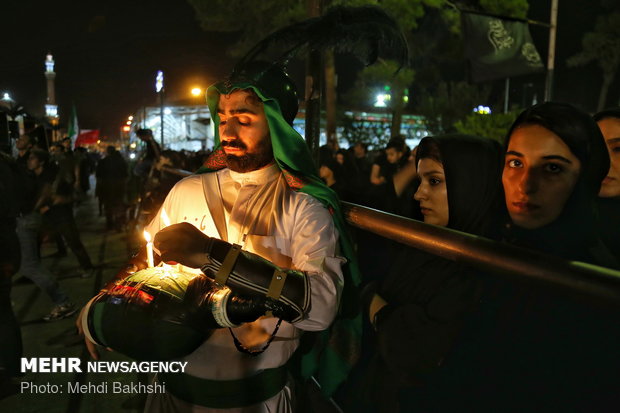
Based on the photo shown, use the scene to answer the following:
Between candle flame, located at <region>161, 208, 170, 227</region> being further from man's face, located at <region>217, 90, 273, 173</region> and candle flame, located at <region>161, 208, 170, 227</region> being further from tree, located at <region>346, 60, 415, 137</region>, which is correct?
tree, located at <region>346, 60, 415, 137</region>

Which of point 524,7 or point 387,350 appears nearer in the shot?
point 387,350

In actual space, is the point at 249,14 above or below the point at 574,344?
above

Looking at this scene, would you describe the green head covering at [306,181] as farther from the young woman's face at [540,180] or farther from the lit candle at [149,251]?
the young woman's face at [540,180]

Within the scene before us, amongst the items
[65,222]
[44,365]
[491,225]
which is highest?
[491,225]

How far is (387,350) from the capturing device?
168 centimetres

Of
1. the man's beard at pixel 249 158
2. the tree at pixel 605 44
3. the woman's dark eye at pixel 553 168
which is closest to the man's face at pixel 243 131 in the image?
the man's beard at pixel 249 158

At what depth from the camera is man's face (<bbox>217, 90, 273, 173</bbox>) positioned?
5.99 ft

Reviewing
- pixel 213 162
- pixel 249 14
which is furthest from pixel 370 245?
pixel 249 14

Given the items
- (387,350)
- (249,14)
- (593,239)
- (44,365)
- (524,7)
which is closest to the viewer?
(593,239)

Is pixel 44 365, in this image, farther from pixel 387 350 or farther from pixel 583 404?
pixel 583 404

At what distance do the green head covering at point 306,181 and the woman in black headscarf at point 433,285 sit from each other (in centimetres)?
14

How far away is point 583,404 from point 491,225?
68cm

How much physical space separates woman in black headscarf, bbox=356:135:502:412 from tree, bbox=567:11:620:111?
116 ft

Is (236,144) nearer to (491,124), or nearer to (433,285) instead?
(433,285)
